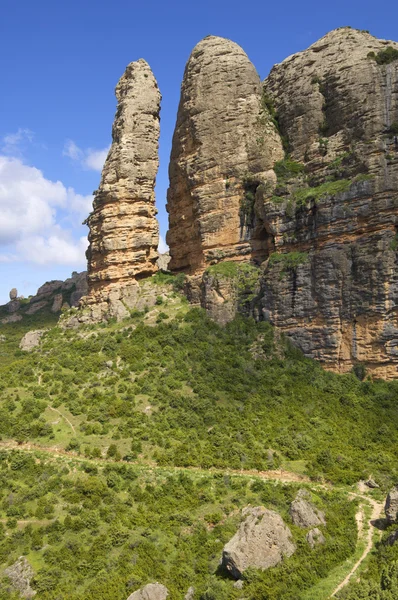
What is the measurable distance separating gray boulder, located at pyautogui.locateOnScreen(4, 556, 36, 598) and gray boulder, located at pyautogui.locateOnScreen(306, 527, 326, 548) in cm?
1208

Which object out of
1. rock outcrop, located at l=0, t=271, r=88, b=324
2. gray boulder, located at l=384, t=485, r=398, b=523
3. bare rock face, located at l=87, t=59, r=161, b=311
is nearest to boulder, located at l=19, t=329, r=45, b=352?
bare rock face, located at l=87, t=59, r=161, b=311

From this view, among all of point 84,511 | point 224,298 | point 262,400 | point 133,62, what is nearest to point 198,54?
point 133,62

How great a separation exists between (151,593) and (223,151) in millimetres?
37306

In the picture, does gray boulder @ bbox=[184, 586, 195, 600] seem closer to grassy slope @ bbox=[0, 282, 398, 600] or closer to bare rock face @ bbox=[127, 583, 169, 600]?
grassy slope @ bbox=[0, 282, 398, 600]

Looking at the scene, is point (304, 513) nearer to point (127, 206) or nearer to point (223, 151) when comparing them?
point (127, 206)

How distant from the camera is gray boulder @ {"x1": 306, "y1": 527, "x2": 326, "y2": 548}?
2342 centimetres

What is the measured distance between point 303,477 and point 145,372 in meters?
14.0

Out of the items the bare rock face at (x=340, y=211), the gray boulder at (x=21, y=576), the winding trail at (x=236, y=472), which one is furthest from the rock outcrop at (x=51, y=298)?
the gray boulder at (x=21, y=576)

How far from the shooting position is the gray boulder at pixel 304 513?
80.3ft

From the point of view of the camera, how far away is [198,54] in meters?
51.2

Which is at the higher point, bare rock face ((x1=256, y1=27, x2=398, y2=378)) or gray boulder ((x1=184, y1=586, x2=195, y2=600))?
bare rock face ((x1=256, y1=27, x2=398, y2=378))

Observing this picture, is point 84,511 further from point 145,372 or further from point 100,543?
point 145,372

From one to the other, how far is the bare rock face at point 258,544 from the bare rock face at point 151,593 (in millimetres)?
2864

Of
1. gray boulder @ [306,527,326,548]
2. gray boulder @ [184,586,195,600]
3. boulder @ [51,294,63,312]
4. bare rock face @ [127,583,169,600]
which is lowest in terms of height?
gray boulder @ [184,586,195,600]
